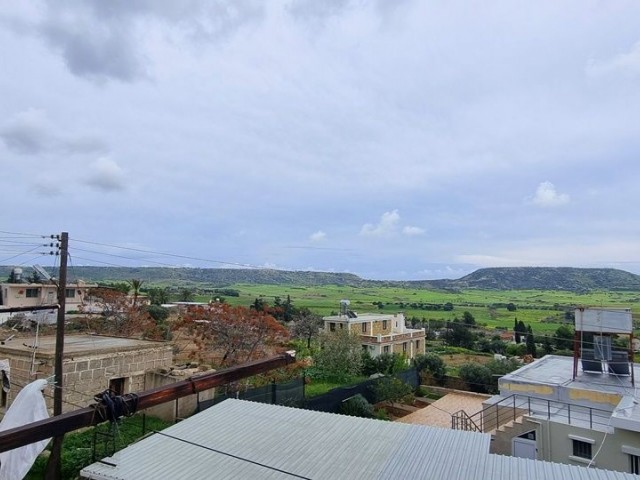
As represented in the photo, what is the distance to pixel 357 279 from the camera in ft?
598

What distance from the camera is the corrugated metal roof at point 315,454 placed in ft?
23.5

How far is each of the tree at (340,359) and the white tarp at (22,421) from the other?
19.6 metres

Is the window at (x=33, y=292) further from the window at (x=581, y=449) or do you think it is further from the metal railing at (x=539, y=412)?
the window at (x=581, y=449)

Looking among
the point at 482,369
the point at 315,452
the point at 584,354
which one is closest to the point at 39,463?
the point at 315,452

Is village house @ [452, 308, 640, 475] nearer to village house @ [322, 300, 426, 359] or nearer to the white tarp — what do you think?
the white tarp

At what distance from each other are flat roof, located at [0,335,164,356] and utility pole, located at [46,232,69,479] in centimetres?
307

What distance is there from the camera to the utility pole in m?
11.7

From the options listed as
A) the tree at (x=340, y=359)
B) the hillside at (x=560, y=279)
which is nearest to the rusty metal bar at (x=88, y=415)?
the tree at (x=340, y=359)

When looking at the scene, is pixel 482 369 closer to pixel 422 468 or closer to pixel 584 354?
pixel 584 354

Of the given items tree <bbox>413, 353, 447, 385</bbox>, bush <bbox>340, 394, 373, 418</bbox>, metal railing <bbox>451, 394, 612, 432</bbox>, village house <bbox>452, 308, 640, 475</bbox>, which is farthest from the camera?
tree <bbox>413, 353, 447, 385</bbox>

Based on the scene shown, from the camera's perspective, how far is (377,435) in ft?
29.1

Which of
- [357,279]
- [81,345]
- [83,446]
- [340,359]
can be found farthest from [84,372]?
[357,279]

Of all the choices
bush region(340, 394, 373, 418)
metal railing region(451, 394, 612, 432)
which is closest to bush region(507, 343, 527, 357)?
bush region(340, 394, 373, 418)

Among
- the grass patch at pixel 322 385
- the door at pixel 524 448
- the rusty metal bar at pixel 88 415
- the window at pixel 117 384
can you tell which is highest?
the rusty metal bar at pixel 88 415
